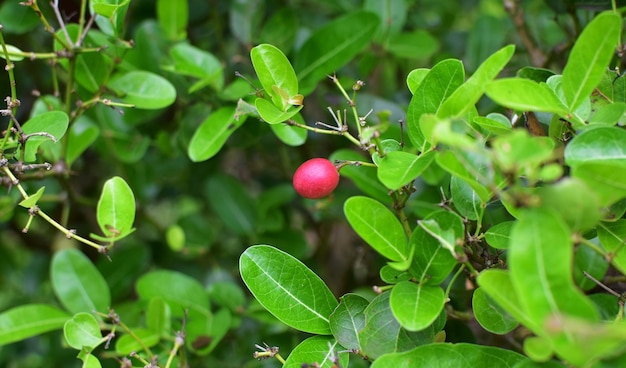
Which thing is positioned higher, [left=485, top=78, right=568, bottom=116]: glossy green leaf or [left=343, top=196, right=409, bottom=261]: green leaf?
[left=485, top=78, right=568, bottom=116]: glossy green leaf

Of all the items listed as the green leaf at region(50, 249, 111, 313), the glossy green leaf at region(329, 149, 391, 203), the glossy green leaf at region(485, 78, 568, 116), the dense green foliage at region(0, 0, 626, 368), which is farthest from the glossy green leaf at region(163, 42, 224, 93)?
the glossy green leaf at region(485, 78, 568, 116)

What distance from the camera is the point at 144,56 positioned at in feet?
4.33

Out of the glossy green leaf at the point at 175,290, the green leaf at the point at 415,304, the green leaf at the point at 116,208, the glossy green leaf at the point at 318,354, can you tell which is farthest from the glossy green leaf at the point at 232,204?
the green leaf at the point at 415,304

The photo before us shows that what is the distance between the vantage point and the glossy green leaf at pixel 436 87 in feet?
2.61

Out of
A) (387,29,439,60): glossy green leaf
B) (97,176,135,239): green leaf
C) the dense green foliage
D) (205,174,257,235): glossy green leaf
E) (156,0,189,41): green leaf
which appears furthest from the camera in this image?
(205,174,257,235): glossy green leaf

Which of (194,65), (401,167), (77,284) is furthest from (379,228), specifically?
(77,284)

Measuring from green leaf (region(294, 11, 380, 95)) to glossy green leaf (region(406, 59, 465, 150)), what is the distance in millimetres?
459

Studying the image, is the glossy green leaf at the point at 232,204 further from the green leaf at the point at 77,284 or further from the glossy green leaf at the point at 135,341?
the glossy green leaf at the point at 135,341

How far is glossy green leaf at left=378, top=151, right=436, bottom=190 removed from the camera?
73cm

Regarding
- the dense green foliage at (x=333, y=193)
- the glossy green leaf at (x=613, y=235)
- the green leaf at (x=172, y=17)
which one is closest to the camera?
the dense green foliage at (x=333, y=193)

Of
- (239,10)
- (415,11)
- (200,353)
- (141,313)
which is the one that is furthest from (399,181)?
(415,11)

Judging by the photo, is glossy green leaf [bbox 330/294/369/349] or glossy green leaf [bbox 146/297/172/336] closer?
glossy green leaf [bbox 330/294/369/349]

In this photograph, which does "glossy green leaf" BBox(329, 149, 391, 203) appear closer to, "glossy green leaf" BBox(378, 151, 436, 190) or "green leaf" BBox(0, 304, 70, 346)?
"glossy green leaf" BBox(378, 151, 436, 190)

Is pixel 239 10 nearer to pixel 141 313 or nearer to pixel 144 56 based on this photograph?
pixel 144 56
